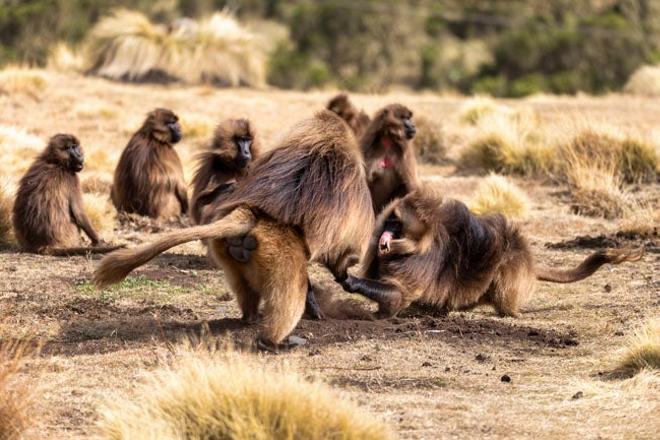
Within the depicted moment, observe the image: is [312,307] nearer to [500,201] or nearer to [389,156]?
[389,156]

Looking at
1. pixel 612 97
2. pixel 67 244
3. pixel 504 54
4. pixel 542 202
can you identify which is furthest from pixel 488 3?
pixel 67 244

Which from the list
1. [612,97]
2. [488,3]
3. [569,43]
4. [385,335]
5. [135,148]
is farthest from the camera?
Result: [488,3]

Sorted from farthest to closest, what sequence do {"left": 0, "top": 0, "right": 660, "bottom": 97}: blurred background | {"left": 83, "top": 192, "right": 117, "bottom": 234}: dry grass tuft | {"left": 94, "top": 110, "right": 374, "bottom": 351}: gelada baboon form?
{"left": 0, "top": 0, "right": 660, "bottom": 97}: blurred background
{"left": 83, "top": 192, "right": 117, "bottom": 234}: dry grass tuft
{"left": 94, "top": 110, "right": 374, "bottom": 351}: gelada baboon

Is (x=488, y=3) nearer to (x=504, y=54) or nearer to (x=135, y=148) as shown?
(x=504, y=54)

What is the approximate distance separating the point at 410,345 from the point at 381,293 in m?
0.77

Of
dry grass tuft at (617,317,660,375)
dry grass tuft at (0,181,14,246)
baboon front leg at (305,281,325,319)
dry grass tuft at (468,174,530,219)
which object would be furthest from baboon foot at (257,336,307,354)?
dry grass tuft at (468,174,530,219)

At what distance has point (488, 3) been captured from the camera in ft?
177

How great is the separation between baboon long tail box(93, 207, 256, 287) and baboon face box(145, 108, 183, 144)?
5.72 meters

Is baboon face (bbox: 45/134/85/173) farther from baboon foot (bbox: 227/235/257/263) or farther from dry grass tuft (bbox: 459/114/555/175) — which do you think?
dry grass tuft (bbox: 459/114/555/175)

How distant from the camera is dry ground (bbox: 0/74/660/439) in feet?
20.2

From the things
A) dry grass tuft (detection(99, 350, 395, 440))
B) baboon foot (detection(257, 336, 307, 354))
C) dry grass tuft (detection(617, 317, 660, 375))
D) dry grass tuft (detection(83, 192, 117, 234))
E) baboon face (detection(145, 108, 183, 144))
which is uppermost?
baboon face (detection(145, 108, 183, 144))

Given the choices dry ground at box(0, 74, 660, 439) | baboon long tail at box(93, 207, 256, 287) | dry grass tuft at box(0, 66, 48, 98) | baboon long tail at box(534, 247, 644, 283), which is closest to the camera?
dry ground at box(0, 74, 660, 439)

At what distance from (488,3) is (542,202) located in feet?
133

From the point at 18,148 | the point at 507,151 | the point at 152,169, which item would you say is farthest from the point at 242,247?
the point at 507,151
